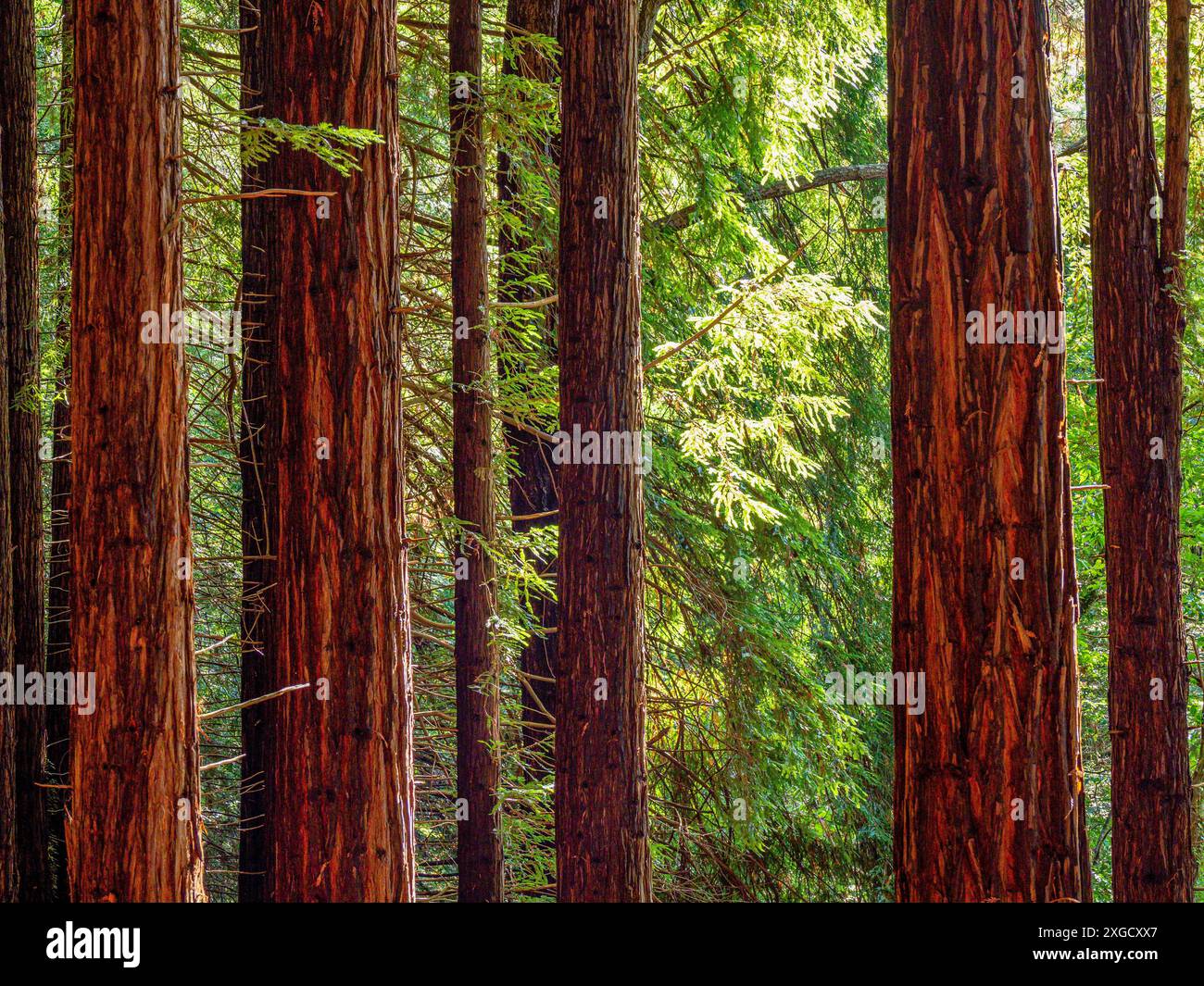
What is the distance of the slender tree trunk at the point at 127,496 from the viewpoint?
4.21 metres

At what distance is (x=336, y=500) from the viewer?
484 cm

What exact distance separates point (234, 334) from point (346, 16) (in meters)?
1.51

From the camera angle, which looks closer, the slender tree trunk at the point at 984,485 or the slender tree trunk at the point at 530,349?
the slender tree trunk at the point at 984,485

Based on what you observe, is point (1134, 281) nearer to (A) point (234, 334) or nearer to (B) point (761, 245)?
(B) point (761, 245)

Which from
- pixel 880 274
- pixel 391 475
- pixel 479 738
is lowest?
pixel 479 738

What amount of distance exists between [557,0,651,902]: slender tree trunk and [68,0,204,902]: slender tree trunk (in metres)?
2.58

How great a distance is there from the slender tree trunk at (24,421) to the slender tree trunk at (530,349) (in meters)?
3.25

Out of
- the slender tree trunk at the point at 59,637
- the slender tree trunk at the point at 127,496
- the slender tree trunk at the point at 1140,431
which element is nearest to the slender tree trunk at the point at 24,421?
the slender tree trunk at the point at 59,637

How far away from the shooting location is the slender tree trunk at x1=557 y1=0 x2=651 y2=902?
639 cm

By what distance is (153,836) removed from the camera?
422 cm

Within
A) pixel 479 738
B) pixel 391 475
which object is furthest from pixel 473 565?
pixel 391 475

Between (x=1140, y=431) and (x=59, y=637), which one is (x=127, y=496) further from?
(x=1140, y=431)

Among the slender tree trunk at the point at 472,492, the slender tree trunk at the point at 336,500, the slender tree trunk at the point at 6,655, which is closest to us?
the slender tree trunk at the point at 336,500

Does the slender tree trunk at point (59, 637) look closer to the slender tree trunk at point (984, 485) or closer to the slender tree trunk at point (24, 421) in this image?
the slender tree trunk at point (24, 421)
